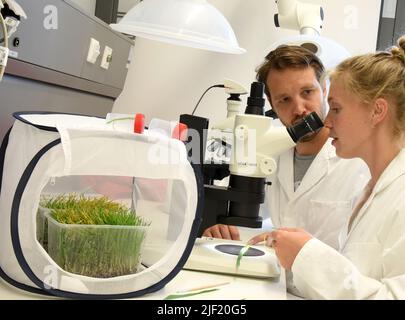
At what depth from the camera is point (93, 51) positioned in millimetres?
1982

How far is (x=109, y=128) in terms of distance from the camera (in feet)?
3.03

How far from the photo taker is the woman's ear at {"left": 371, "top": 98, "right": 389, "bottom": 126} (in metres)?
1.29

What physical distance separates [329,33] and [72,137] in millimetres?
2258

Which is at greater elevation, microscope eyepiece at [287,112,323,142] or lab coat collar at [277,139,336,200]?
microscope eyepiece at [287,112,323,142]

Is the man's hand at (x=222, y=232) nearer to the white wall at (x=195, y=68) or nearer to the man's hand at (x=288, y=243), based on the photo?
the man's hand at (x=288, y=243)

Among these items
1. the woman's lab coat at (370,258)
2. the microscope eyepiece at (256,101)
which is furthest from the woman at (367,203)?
the microscope eyepiece at (256,101)

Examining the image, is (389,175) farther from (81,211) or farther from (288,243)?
(81,211)

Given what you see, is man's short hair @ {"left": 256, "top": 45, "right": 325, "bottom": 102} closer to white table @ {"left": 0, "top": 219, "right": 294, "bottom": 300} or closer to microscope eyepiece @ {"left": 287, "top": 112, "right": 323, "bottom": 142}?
microscope eyepiece @ {"left": 287, "top": 112, "right": 323, "bottom": 142}

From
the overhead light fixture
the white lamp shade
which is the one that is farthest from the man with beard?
the overhead light fixture

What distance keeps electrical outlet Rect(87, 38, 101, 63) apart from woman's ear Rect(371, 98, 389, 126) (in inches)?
45.0

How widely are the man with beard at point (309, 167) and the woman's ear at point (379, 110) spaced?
469 mm

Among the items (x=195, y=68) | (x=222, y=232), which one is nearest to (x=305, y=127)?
(x=222, y=232)

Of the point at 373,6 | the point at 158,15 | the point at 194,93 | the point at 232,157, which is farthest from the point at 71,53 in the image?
the point at 373,6
